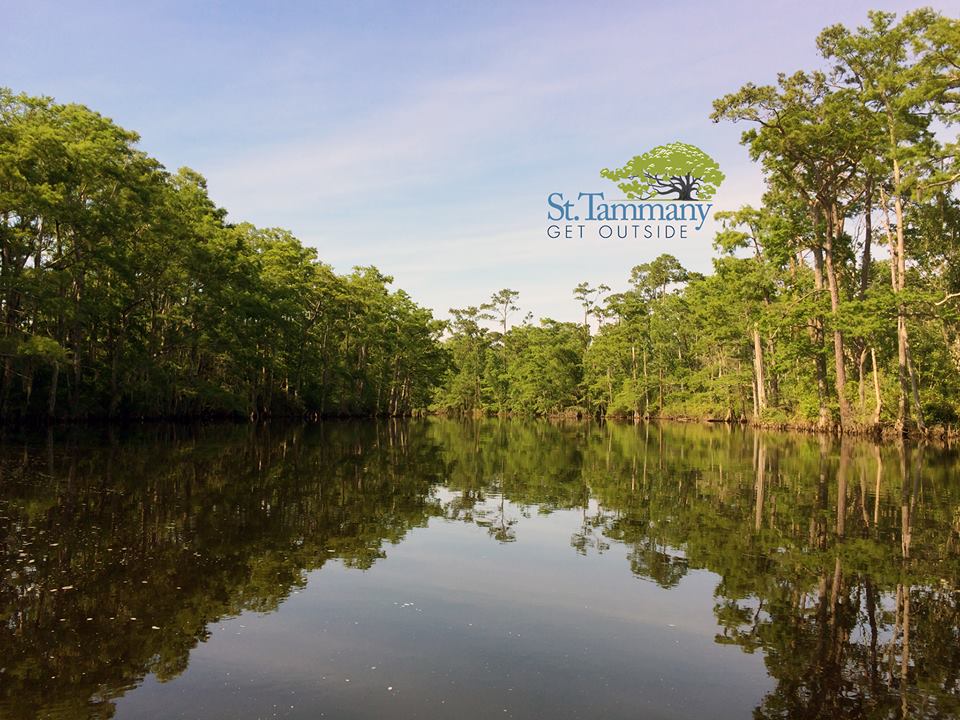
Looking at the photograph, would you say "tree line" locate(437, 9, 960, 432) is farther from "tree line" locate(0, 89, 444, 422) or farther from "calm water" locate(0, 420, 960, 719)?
"tree line" locate(0, 89, 444, 422)

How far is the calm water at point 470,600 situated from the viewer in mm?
5234

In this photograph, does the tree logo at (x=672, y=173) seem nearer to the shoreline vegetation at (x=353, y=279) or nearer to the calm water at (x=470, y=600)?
the shoreline vegetation at (x=353, y=279)

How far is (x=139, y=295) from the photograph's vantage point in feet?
123

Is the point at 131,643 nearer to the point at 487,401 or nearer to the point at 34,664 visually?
the point at 34,664

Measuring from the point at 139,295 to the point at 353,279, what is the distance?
962 inches

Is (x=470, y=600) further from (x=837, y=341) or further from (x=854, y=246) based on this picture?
(x=854, y=246)

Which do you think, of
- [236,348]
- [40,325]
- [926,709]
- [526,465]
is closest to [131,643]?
[926,709]

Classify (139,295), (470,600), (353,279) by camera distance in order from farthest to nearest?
(353,279) → (139,295) → (470,600)

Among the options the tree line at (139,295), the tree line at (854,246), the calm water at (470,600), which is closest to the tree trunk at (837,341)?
the tree line at (854,246)

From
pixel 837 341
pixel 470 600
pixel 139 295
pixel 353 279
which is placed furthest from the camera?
pixel 353 279

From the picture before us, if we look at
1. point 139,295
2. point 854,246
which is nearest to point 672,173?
point 854,246

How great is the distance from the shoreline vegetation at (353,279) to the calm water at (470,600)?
18412 mm

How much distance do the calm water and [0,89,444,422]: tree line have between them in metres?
17.7

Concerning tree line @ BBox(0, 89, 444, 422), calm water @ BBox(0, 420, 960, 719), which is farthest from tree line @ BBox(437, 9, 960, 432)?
tree line @ BBox(0, 89, 444, 422)
